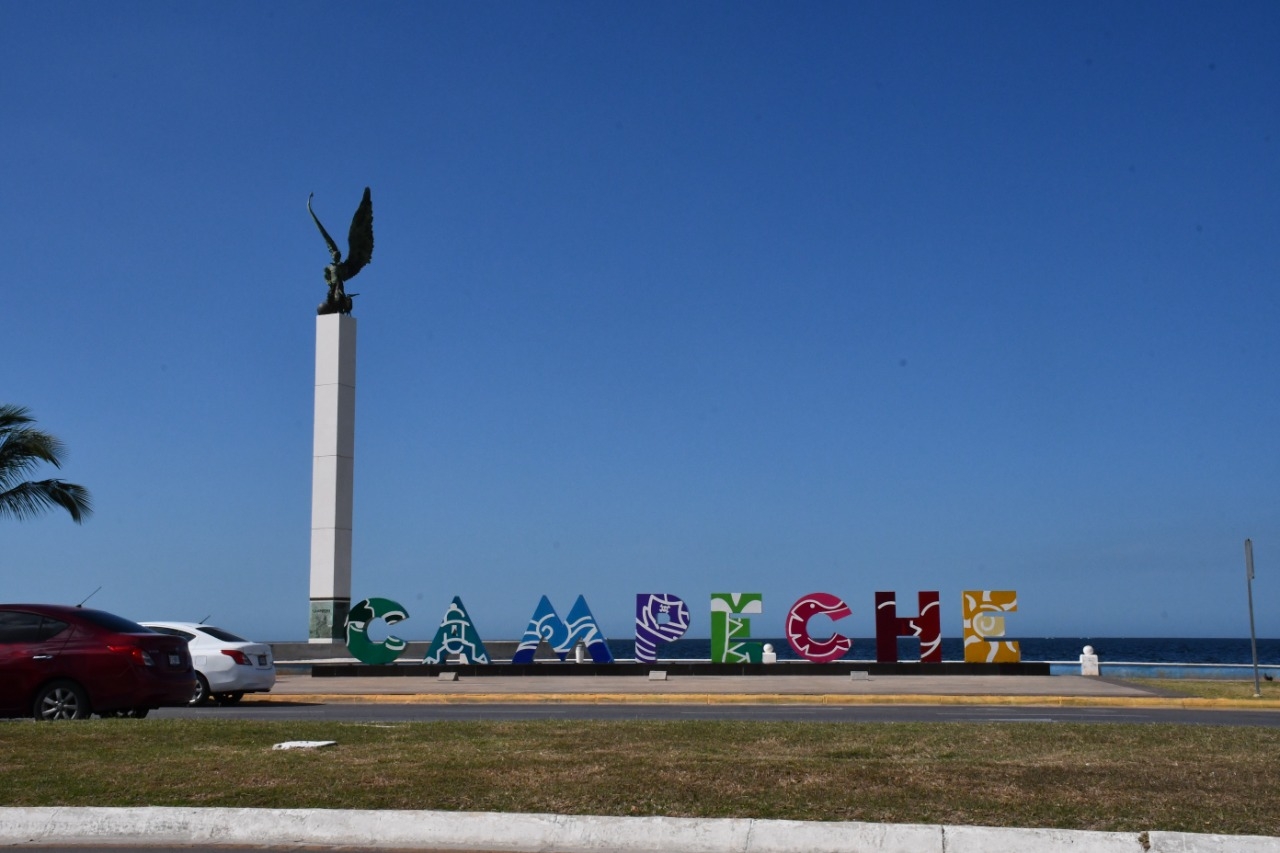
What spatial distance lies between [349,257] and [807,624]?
20950mm

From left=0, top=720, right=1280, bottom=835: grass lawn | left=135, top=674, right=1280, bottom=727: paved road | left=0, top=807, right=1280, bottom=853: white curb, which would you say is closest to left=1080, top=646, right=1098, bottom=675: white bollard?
left=135, top=674, right=1280, bottom=727: paved road

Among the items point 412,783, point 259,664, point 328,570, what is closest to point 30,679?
point 259,664

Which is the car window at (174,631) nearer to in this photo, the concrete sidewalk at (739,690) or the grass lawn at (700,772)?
the concrete sidewalk at (739,690)

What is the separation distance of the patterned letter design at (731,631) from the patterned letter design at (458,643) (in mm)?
5579

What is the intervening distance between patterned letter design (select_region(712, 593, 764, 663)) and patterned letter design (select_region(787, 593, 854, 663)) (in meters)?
1.17

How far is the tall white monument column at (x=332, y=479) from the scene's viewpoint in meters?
39.5

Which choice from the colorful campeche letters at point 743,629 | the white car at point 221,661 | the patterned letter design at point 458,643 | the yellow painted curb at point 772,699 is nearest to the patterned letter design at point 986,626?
the colorful campeche letters at point 743,629

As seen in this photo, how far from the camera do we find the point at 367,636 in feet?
105

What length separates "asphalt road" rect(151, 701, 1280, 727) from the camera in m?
16.8

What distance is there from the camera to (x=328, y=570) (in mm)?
39562

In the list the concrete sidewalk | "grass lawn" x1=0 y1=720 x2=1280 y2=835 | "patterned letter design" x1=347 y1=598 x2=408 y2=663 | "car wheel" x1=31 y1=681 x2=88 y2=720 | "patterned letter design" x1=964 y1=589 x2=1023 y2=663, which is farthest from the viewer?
"patterned letter design" x1=347 y1=598 x2=408 y2=663

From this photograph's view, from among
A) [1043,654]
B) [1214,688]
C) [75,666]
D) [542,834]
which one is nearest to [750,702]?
[1214,688]

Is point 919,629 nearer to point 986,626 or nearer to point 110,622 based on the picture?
point 986,626

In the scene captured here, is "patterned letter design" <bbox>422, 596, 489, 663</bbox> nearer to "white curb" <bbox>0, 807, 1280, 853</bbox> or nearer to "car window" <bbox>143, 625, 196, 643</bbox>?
"car window" <bbox>143, 625, 196, 643</bbox>
